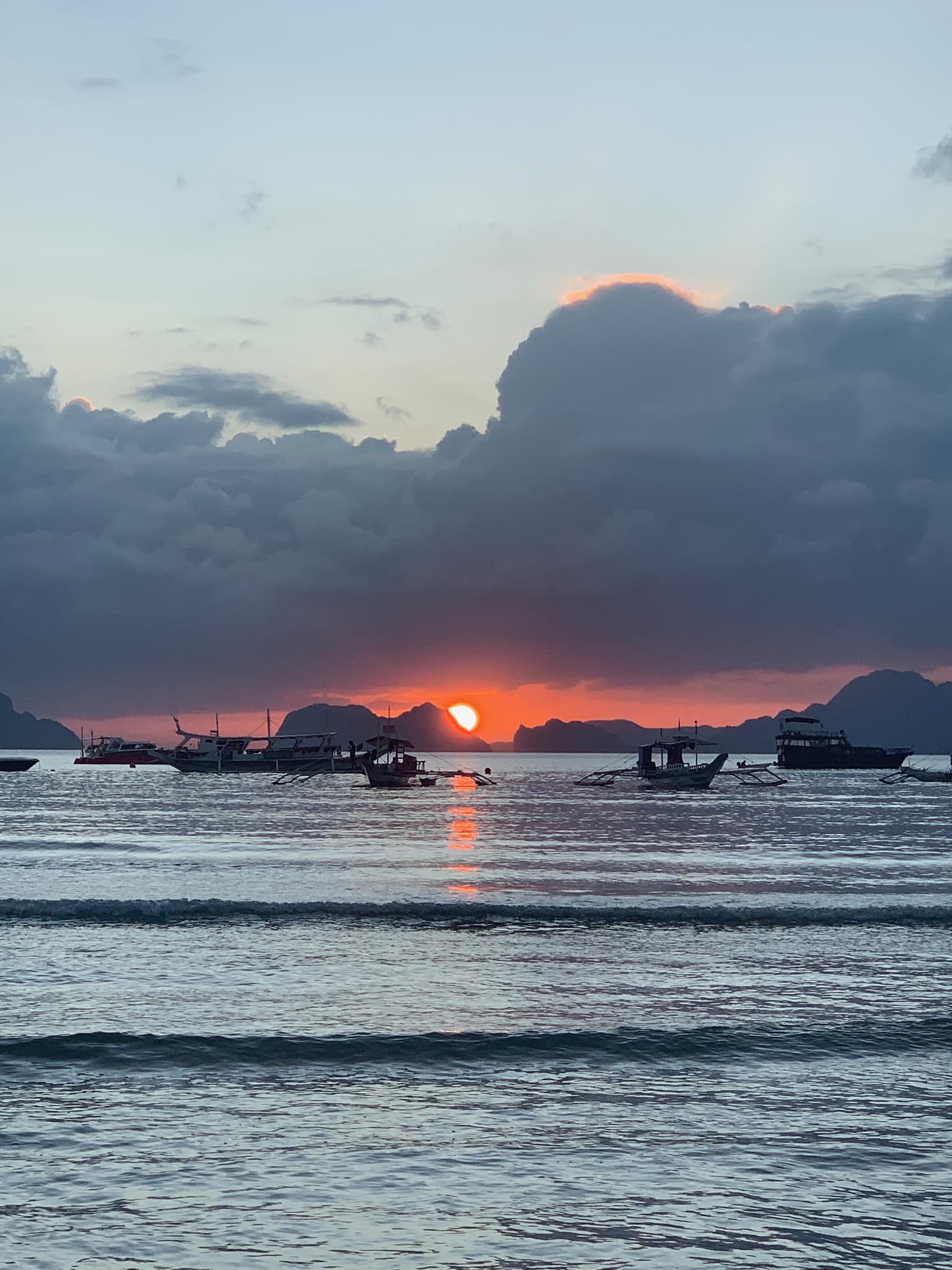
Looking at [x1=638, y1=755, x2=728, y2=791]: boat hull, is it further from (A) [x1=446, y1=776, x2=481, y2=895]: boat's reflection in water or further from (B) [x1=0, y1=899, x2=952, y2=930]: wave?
(B) [x1=0, y1=899, x2=952, y2=930]: wave

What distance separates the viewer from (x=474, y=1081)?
1611 cm

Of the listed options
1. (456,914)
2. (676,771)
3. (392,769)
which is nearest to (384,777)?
(392,769)

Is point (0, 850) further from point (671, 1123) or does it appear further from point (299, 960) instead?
point (671, 1123)

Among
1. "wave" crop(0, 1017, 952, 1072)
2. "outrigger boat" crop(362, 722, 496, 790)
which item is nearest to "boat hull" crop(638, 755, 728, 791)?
"outrigger boat" crop(362, 722, 496, 790)

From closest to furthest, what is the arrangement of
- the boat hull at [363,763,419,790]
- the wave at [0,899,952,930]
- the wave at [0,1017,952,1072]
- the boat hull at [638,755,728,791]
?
1. the wave at [0,1017,952,1072]
2. the wave at [0,899,952,930]
3. the boat hull at [638,755,728,791]
4. the boat hull at [363,763,419,790]

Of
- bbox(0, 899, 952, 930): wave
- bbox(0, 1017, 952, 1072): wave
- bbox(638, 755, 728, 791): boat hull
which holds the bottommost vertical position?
bbox(638, 755, 728, 791): boat hull

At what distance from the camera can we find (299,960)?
86.1ft

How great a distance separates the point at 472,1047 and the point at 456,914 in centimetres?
1753

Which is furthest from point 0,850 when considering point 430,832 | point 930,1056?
point 930,1056

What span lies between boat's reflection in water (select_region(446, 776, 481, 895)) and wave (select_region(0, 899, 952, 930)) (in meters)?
5.81

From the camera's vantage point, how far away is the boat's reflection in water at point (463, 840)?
44688mm

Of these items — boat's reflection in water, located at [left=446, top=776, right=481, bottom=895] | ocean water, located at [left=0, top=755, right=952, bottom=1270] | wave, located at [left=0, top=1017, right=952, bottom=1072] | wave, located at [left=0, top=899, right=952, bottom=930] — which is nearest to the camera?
ocean water, located at [left=0, top=755, right=952, bottom=1270]

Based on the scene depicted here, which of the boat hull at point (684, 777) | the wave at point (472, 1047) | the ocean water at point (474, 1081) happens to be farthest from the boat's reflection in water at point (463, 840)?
the boat hull at point (684, 777)

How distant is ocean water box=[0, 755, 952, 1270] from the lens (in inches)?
417
